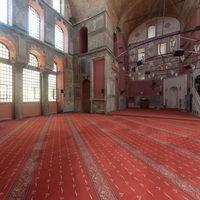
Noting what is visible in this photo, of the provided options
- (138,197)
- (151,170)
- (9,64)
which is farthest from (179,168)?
(9,64)

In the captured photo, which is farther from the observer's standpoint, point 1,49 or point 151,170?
point 1,49

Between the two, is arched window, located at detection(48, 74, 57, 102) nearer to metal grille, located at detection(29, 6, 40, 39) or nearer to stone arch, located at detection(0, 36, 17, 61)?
metal grille, located at detection(29, 6, 40, 39)

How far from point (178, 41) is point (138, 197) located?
21.3 meters

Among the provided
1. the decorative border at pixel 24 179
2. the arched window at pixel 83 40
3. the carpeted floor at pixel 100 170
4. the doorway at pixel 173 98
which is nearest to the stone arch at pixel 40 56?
the arched window at pixel 83 40

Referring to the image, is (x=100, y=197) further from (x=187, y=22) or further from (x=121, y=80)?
(x=187, y=22)

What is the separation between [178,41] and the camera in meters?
19.9

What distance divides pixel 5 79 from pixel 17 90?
3.01 feet

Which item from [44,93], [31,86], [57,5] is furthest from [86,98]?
[57,5]

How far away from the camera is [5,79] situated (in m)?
10.1

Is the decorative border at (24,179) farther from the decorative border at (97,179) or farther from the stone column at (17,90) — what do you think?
the stone column at (17,90)

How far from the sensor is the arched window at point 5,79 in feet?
32.6

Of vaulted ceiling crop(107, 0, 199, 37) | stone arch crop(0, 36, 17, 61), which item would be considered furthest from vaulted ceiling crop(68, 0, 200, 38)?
stone arch crop(0, 36, 17, 61)

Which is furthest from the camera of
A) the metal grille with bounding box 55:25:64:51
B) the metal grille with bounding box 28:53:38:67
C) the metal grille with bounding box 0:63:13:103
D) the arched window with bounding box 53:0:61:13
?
the metal grille with bounding box 55:25:64:51

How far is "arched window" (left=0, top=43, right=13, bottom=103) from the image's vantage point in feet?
32.6
